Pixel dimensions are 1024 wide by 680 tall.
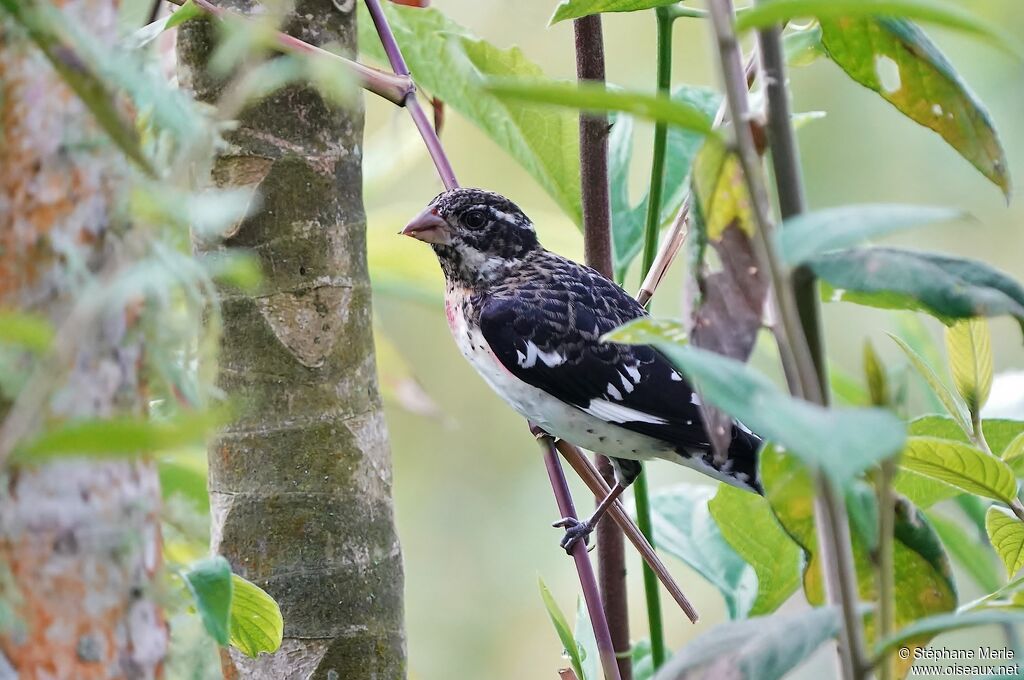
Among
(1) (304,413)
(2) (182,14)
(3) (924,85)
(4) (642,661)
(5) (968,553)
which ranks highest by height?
(2) (182,14)

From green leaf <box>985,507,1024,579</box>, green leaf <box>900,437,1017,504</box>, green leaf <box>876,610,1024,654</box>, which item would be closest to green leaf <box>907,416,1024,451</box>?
green leaf <box>985,507,1024,579</box>

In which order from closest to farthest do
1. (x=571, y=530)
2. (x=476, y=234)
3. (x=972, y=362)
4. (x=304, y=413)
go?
(x=972, y=362) < (x=304, y=413) < (x=571, y=530) < (x=476, y=234)

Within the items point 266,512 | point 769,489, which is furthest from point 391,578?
point 769,489

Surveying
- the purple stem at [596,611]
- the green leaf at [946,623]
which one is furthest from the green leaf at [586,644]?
the green leaf at [946,623]

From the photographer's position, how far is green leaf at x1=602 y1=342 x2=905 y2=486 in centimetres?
54

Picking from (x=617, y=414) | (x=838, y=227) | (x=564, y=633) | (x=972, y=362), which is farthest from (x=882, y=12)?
(x=617, y=414)

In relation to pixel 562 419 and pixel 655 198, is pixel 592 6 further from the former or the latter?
pixel 562 419

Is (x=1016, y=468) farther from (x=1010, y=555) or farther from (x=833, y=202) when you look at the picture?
(x=833, y=202)

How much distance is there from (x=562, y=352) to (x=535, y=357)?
0.20 feet

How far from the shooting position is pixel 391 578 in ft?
4.50

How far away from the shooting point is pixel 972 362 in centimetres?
125

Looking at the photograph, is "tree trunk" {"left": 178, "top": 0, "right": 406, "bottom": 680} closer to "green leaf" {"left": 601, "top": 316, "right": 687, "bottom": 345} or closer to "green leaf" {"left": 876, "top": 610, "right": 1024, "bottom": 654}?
"green leaf" {"left": 601, "top": 316, "right": 687, "bottom": 345}

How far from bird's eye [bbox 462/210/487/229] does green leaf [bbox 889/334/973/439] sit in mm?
1461

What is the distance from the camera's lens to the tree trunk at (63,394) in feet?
2.11
